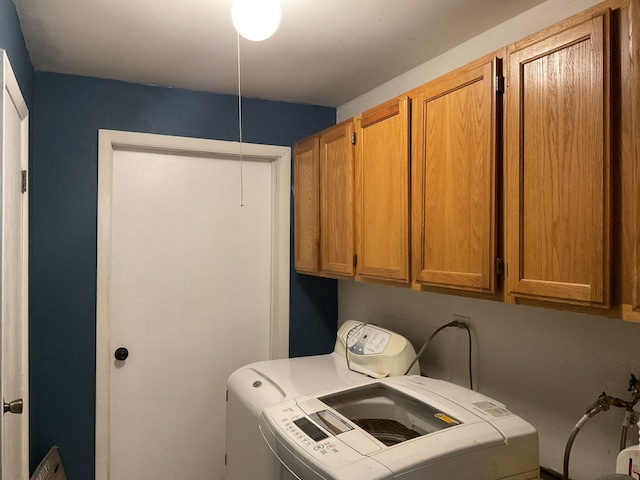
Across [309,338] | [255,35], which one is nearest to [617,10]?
[255,35]

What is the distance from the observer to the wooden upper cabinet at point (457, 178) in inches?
48.8

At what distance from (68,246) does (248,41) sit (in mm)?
1238

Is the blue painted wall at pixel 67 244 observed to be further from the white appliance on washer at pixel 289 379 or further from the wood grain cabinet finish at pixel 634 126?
the wood grain cabinet finish at pixel 634 126

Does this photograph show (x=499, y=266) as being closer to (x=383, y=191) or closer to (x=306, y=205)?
(x=383, y=191)

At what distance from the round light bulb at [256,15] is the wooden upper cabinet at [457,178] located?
21.2 inches

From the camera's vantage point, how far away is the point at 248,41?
175 cm

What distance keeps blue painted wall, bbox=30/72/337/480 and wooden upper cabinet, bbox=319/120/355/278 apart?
0.88 metres

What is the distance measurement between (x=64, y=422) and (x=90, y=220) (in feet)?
3.08

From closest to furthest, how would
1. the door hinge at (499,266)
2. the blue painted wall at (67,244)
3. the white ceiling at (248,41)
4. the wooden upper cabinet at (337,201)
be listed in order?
the door hinge at (499,266) → the white ceiling at (248,41) → the wooden upper cabinet at (337,201) → the blue painted wall at (67,244)

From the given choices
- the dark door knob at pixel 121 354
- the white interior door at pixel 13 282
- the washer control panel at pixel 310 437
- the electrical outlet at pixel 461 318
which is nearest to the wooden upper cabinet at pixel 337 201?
the electrical outlet at pixel 461 318

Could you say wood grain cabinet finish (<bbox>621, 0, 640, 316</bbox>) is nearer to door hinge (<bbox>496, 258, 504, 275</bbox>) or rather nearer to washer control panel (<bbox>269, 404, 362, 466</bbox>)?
door hinge (<bbox>496, 258, 504, 275</bbox>)

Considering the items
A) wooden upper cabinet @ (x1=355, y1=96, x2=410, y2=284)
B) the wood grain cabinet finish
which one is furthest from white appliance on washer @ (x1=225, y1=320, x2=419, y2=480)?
the wood grain cabinet finish

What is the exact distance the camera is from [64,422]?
208 cm

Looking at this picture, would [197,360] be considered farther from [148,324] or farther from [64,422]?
[64,422]
